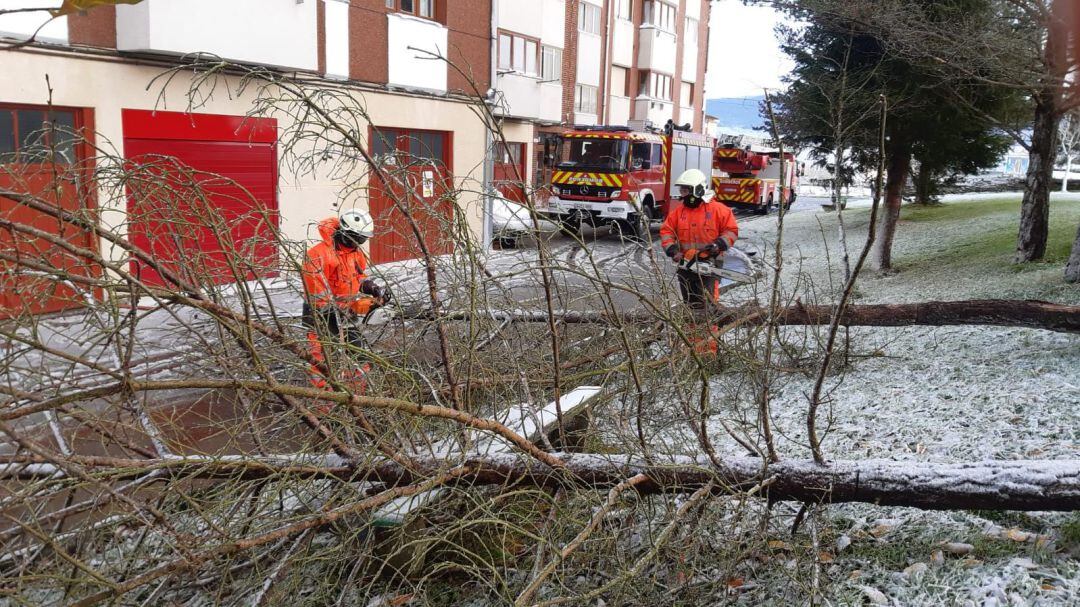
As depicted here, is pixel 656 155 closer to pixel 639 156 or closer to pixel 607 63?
pixel 639 156

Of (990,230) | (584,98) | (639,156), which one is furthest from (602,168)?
(584,98)

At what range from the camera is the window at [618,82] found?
102 ft

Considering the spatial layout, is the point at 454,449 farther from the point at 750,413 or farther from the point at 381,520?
the point at 750,413

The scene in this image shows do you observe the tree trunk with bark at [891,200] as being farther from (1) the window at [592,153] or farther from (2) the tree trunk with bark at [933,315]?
(1) the window at [592,153]

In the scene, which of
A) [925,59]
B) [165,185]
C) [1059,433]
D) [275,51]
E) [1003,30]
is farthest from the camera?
[275,51]

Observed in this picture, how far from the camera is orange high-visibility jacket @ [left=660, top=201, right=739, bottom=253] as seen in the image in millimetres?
7812

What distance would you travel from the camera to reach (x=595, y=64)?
29172 millimetres

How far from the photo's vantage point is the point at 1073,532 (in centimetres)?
326

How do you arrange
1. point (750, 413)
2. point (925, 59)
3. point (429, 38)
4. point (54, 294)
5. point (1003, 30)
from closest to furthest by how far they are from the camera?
point (54, 294) → point (750, 413) → point (1003, 30) → point (925, 59) → point (429, 38)

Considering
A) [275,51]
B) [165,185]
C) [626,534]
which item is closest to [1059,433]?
[626,534]

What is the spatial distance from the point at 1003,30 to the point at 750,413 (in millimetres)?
4601

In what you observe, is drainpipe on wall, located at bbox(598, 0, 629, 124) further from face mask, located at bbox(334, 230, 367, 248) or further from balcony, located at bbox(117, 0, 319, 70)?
face mask, located at bbox(334, 230, 367, 248)

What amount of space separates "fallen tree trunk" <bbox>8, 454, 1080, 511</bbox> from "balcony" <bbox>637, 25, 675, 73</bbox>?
3087cm

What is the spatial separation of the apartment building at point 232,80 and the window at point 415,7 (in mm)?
24
